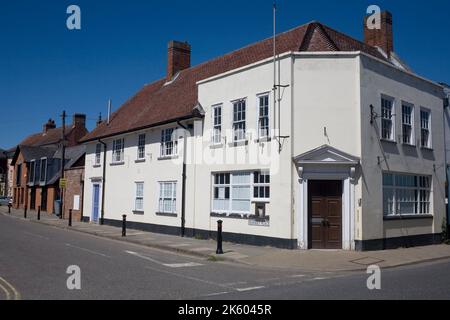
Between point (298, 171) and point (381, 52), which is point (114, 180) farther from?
point (381, 52)

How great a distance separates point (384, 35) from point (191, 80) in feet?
34.1

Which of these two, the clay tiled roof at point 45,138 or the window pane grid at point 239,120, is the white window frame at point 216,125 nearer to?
the window pane grid at point 239,120

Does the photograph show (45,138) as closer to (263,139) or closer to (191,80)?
(191,80)

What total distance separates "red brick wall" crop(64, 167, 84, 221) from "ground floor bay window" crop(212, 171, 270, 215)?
14.9 meters

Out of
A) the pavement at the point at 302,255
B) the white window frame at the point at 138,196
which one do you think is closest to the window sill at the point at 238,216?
the pavement at the point at 302,255

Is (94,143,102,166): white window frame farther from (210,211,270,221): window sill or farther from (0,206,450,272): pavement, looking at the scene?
(210,211,270,221): window sill

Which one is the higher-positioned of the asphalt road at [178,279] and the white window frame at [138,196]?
the white window frame at [138,196]

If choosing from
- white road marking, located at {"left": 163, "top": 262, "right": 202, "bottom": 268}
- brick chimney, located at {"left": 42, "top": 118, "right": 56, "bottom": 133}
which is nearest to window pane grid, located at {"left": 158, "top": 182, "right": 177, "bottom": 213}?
white road marking, located at {"left": 163, "top": 262, "right": 202, "bottom": 268}

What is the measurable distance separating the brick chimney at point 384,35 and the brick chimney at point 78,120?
4285 centimetres

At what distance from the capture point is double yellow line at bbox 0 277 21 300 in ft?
26.5

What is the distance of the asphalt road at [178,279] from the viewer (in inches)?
337

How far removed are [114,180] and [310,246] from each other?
14.5m

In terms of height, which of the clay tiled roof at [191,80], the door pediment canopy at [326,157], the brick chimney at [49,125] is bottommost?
the door pediment canopy at [326,157]
